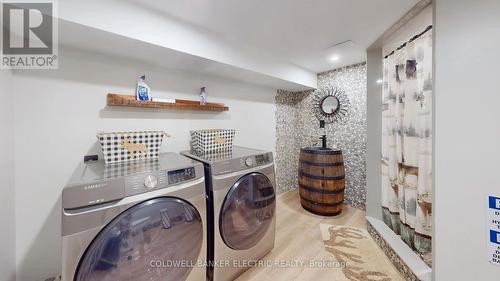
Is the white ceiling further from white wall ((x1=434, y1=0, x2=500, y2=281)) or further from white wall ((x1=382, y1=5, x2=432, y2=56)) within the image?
white wall ((x1=434, y1=0, x2=500, y2=281))

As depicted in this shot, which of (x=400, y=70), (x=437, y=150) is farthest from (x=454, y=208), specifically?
(x=400, y=70)

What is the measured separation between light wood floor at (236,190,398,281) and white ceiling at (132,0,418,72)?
1.96 meters

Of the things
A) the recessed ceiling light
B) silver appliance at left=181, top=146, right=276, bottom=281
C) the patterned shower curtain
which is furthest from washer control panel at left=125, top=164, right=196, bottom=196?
the recessed ceiling light

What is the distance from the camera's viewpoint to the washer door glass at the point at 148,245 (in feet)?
2.52

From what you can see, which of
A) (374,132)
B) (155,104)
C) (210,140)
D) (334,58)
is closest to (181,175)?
(210,140)

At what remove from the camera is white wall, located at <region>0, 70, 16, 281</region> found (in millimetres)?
931

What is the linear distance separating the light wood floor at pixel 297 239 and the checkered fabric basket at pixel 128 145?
3.88 ft

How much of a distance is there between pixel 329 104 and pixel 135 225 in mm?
2652

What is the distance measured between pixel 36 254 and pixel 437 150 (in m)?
2.60

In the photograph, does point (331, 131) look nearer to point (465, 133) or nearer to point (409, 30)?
point (409, 30)

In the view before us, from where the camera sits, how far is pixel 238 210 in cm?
127

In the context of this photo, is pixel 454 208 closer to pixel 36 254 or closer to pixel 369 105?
pixel 369 105

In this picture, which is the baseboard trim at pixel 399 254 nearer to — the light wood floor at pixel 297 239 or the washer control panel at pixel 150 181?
the light wood floor at pixel 297 239

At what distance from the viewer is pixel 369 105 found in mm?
1882
